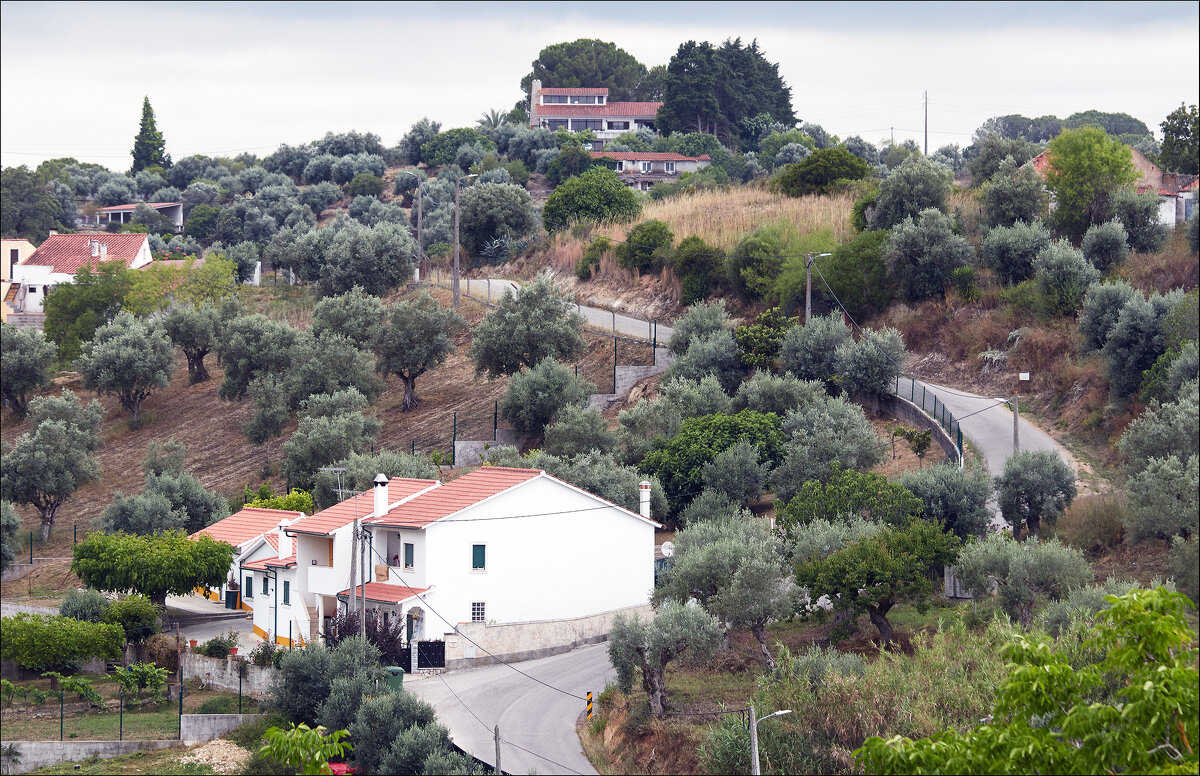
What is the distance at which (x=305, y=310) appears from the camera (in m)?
70.1

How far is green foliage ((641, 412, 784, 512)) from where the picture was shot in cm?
4106

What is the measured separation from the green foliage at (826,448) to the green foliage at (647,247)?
22.4m

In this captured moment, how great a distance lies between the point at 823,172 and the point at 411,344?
24.1m

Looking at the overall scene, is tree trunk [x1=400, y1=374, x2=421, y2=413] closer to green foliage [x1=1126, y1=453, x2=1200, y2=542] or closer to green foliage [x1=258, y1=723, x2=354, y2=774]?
green foliage [x1=1126, y1=453, x2=1200, y2=542]

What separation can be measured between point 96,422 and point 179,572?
8.95 m

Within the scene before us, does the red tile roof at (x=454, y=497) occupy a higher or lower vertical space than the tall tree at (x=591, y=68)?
lower

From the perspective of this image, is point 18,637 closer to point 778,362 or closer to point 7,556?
point 7,556

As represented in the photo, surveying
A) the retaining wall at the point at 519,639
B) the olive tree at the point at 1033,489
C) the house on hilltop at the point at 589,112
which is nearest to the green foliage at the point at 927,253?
the olive tree at the point at 1033,489

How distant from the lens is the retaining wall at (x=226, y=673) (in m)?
30.9

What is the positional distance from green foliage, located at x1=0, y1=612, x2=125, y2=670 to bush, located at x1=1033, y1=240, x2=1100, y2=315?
3450 cm

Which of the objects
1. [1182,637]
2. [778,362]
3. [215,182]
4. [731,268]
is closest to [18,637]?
[1182,637]

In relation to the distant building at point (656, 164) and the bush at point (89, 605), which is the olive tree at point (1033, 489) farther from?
the distant building at point (656, 164)

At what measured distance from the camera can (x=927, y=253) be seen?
5009 cm

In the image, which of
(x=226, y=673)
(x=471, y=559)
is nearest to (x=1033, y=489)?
(x=471, y=559)
